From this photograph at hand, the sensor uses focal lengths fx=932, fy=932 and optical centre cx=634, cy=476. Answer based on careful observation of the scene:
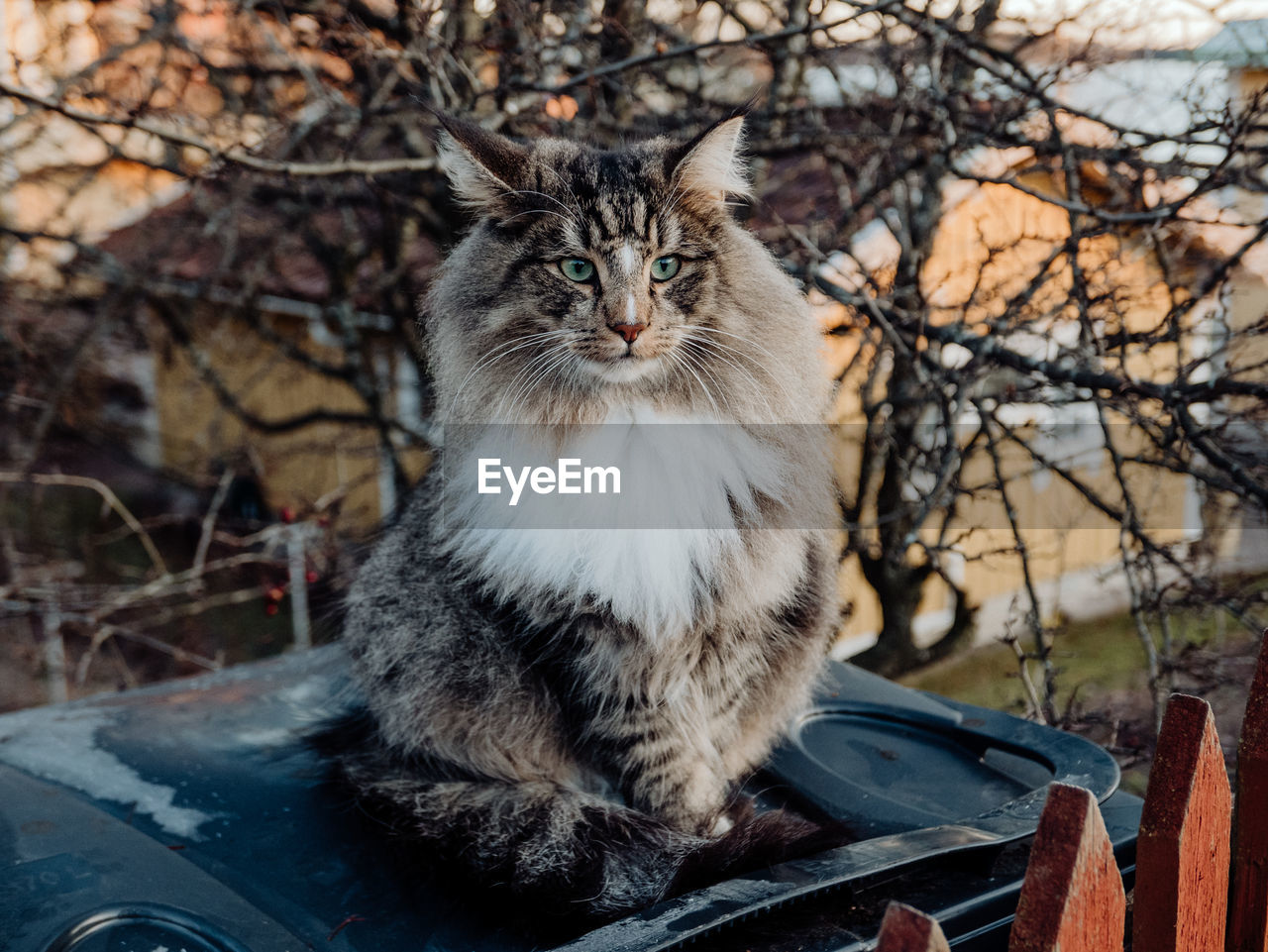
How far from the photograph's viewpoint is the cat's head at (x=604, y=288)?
194 cm

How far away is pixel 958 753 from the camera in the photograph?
2111 millimetres

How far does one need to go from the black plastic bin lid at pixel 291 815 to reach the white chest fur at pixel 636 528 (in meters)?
0.51

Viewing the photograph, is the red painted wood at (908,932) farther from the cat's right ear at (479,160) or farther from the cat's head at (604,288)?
the cat's right ear at (479,160)

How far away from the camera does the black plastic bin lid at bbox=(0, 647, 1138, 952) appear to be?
1409mm

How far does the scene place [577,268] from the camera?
1.99 m

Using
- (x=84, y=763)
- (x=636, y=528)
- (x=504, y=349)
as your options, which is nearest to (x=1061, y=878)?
(x=636, y=528)

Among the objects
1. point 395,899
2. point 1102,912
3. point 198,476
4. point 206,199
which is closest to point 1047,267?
point 1102,912

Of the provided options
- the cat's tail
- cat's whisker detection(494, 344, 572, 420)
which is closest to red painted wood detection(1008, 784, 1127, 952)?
the cat's tail

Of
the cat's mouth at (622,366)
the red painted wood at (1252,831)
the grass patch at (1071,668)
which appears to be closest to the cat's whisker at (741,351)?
the cat's mouth at (622,366)

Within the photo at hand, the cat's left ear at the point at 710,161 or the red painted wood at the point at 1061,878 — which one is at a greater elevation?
the cat's left ear at the point at 710,161

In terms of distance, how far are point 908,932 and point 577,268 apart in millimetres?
1450

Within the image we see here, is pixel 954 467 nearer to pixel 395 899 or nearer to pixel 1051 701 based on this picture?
pixel 1051 701

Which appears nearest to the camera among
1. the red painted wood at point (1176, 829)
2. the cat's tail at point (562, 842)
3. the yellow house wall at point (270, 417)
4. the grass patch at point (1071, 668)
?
the red painted wood at point (1176, 829)

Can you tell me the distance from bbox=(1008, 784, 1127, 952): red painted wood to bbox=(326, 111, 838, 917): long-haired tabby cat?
83 cm
